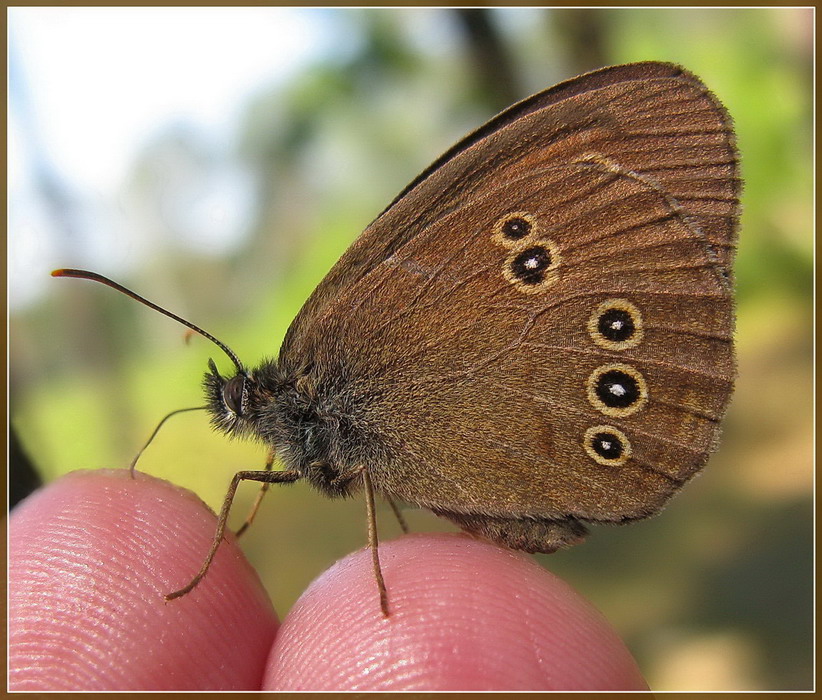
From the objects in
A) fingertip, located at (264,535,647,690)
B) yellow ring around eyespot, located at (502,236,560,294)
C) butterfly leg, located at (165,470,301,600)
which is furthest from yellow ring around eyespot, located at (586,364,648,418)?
butterfly leg, located at (165,470,301,600)

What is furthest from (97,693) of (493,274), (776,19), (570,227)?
(776,19)

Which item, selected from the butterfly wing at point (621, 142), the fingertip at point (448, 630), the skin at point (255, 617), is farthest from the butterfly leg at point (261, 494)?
the butterfly wing at point (621, 142)

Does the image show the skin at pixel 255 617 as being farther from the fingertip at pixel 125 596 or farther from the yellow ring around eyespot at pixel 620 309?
the yellow ring around eyespot at pixel 620 309

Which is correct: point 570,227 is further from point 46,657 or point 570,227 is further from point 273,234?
point 273,234

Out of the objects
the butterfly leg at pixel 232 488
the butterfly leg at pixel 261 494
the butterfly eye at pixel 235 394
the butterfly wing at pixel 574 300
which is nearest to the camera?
the butterfly wing at pixel 574 300

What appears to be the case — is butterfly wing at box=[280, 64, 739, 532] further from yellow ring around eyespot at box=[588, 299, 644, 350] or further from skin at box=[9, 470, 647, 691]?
skin at box=[9, 470, 647, 691]

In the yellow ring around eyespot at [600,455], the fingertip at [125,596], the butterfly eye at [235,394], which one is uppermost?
the yellow ring around eyespot at [600,455]

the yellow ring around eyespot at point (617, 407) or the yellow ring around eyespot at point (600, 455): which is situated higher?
the yellow ring around eyespot at point (617, 407)

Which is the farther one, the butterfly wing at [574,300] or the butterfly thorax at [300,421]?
the butterfly thorax at [300,421]
